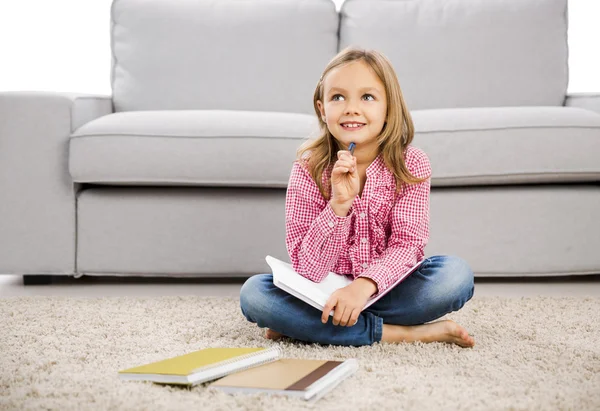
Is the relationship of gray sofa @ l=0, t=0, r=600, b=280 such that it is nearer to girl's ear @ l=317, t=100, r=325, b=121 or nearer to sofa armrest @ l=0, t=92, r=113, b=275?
sofa armrest @ l=0, t=92, r=113, b=275

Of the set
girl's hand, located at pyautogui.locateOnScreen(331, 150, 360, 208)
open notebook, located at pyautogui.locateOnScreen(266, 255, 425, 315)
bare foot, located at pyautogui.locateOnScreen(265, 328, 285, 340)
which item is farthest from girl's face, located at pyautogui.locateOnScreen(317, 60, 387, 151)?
bare foot, located at pyautogui.locateOnScreen(265, 328, 285, 340)

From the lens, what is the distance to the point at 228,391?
1012mm

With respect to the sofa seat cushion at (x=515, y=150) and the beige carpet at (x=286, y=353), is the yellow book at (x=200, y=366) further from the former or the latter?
the sofa seat cushion at (x=515, y=150)

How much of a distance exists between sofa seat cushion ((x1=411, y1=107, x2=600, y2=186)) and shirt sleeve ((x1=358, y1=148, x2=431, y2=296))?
50 centimetres

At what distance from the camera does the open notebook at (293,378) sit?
3.22 feet

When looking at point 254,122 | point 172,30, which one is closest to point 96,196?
point 254,122

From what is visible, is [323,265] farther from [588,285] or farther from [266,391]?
[588,285]

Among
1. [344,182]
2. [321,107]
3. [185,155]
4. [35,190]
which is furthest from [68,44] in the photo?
[344,182]

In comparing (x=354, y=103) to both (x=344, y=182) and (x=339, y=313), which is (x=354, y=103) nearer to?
(x=344, y=182)

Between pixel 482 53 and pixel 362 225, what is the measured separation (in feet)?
4.21

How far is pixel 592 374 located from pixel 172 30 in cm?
188

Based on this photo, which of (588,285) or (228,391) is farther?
(588,285)

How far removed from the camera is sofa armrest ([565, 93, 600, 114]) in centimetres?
231

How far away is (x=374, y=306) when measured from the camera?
54.7 inches
